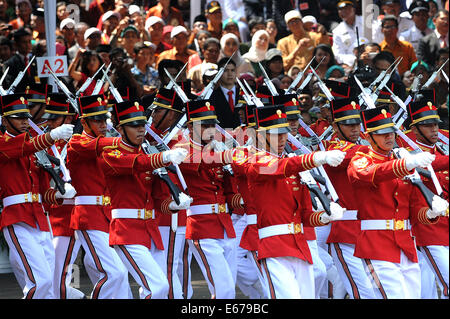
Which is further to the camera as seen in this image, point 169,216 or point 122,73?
point 122,73

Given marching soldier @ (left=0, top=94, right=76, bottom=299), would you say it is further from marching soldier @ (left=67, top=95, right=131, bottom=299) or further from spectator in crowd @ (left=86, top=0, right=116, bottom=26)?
spectator in crowd @ (left=86, top=0, right=116, bottom=26)

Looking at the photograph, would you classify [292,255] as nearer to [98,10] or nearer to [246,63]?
[246,63]

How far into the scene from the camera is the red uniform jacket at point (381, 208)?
7922mm

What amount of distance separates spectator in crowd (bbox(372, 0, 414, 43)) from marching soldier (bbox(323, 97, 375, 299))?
5.17m

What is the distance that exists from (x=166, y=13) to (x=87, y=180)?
672 centimetres

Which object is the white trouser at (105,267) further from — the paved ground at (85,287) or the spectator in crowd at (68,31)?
the spectator in crowd at (68,31)

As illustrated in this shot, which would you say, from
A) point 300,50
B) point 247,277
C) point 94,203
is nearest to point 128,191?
point 94,203

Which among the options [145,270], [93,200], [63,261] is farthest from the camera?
[63,261]

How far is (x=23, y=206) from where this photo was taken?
880cm

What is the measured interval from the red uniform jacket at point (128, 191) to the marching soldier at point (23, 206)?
59 centimetres

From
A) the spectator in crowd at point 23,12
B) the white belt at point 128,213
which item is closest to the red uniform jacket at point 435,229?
the white belt at point 128,213

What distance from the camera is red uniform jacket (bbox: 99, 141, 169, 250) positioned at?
27.0 feet

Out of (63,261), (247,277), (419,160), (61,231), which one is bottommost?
(247,277)

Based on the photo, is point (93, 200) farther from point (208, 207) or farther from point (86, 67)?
point (86, 67)
